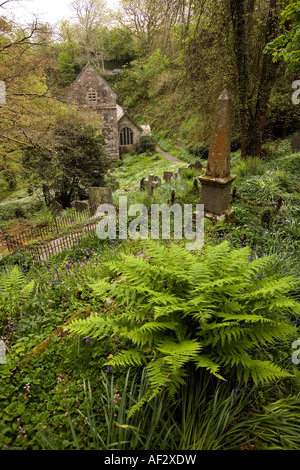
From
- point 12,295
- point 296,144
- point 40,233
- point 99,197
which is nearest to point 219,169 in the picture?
point 12,295

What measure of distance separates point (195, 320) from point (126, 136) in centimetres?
3389

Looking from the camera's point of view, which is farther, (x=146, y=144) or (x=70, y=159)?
(x=146, y=144)

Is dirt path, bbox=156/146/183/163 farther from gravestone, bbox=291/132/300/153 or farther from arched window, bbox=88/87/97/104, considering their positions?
gravestone, bbox=291/132/300/153

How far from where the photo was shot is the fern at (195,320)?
2051mm

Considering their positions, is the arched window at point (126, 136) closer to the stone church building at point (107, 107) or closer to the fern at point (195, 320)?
the stone church building at point (107, 107)

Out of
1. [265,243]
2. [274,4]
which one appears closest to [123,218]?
[265,243]

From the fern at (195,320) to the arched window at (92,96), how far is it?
30.6m

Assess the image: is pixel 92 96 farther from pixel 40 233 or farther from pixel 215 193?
pixel 215 193

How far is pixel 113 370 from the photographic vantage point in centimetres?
246

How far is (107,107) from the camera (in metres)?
29.4

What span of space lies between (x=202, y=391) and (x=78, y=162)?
14.6 meters

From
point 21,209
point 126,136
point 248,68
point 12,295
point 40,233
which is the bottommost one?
point 21,209

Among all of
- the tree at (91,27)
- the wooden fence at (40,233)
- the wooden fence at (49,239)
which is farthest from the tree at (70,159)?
the tree at (91,27)
